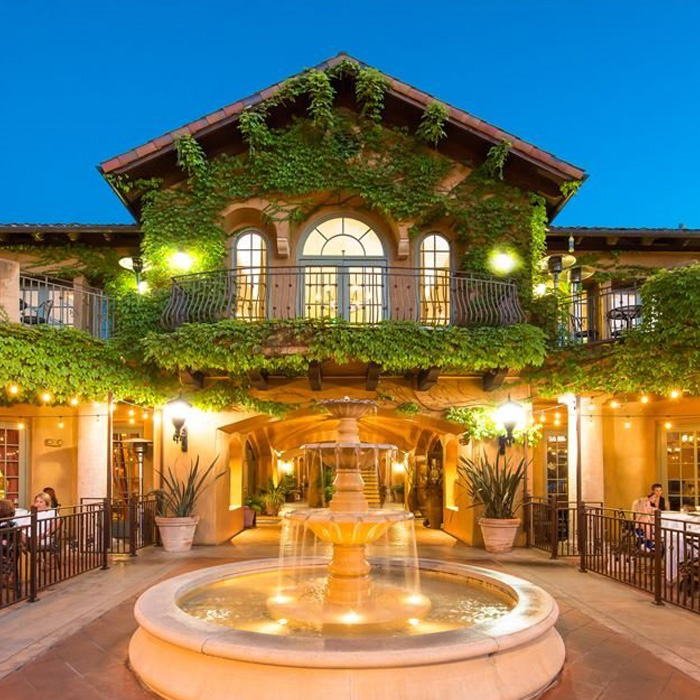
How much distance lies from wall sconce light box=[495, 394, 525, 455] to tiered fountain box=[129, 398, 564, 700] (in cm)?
483

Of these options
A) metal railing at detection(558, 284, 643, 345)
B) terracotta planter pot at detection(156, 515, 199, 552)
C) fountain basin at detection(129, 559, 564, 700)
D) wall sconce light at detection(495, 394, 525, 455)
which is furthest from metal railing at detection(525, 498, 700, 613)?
terracotta planter pot at detection(156, 515, 199, 552)

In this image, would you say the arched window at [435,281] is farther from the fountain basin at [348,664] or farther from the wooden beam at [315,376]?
the fountain basin at [348,664]

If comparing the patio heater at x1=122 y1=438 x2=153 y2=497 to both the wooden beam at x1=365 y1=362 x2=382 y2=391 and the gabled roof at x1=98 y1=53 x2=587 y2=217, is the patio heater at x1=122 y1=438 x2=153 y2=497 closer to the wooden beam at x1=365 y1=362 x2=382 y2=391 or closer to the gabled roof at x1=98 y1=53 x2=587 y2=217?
the wooden beam at x1=365 y1=362 x2=382 y2=391

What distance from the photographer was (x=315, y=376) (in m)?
14.3

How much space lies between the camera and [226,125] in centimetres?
1540

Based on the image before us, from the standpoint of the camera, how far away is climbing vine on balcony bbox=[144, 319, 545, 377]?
13320mm

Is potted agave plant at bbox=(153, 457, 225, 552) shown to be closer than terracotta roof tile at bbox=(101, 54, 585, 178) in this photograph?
Yes

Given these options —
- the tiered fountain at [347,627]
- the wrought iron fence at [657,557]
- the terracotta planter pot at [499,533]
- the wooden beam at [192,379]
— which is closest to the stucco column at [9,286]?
the wooden beam at [192,379]

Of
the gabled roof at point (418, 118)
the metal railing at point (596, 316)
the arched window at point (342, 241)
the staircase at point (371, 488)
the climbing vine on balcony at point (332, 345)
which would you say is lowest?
the staircase at point (371, 488)

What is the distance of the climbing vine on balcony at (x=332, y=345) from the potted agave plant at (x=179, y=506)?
239cm

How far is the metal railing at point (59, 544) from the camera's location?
366 inches

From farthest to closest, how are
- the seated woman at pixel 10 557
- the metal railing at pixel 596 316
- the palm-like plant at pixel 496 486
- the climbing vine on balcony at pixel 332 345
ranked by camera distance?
1. the metal railing at pixel 596 316
2. the palm-like plant at pixel 496 486
3. the climbing vine on balcony at pixel 332 345
4. the seated woman at pixel 10 557

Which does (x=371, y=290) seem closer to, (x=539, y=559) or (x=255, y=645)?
(x=539, y=559)

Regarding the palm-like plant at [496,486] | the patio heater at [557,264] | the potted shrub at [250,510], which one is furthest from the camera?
the potted shrub at [250,510]
